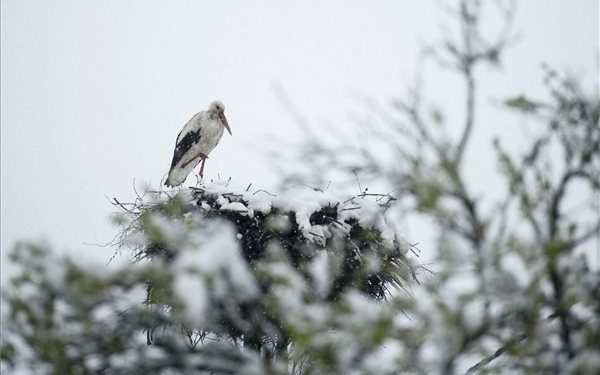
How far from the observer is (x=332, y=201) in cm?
468

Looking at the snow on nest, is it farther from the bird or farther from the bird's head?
the bird's head

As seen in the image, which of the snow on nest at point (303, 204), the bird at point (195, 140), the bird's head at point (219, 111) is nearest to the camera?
the snow on nest at point (303, 204)

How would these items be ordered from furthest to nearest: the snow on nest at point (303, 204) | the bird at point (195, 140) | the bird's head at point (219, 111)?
the bird's head at point (219, 111) → the bird at point (195, 140) → the snow on nest at point (303, 204)

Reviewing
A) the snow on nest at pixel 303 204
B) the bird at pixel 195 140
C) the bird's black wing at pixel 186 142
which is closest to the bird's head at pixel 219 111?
the bird at pixel 195 140

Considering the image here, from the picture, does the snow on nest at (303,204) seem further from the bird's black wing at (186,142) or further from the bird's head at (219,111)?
the bird's head at (219,111)

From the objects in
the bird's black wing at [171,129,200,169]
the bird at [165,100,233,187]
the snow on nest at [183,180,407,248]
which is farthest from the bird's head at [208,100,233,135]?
the snow on nest at [183,180,407,248]

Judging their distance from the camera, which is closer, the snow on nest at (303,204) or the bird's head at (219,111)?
the snow on nest at (303,204)

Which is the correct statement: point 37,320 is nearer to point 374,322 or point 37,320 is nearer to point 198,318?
point 198,318

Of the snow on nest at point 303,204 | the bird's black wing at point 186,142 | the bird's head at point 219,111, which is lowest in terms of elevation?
the snow on nest at point 303,204

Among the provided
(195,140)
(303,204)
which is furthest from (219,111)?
(303,204)

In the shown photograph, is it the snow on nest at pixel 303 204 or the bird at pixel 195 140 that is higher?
the bird at pixel 195 140

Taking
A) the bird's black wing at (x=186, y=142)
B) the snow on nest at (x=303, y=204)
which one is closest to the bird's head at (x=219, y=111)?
the bird's black wing at (x=186, y=142)

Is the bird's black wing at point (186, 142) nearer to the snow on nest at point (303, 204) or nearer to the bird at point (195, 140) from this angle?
the bird at point (195, 140)

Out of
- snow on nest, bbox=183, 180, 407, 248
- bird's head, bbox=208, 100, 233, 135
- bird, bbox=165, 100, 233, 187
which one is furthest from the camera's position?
bird's head, bbox=208, 100, 233, 135
